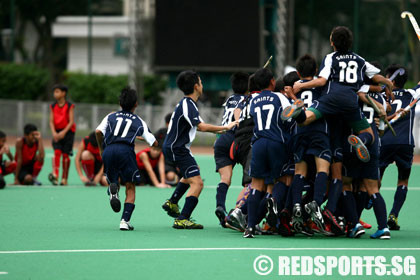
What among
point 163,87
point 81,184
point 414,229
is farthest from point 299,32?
point 414,229

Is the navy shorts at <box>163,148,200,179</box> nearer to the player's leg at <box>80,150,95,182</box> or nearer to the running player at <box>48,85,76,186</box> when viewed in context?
the player's leg at <box>80,150,95,182</box>

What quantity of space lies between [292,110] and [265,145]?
0.57 meters

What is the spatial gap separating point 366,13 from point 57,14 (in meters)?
18.4

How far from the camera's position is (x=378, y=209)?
9.95 metres

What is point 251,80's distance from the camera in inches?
420

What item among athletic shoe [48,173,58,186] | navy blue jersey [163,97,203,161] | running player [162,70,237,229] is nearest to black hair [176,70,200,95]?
running player [162,70,237,229]

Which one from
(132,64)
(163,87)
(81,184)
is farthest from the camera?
(163,87)

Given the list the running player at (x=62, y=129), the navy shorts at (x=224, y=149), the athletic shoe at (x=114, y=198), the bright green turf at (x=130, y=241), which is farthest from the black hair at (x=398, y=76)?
the running player at (x=62, y=129)

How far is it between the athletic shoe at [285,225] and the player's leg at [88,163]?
283 inches

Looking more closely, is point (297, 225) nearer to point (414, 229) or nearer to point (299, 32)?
point (414, 229)

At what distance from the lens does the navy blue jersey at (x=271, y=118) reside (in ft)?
32.2

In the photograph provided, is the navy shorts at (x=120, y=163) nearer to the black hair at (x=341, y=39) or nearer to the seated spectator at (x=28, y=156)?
the black hair at (x=341, y=39)

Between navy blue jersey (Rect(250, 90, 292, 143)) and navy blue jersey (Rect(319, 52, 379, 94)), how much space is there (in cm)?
55

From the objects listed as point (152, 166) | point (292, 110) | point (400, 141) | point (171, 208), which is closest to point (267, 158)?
point (292, 110)
